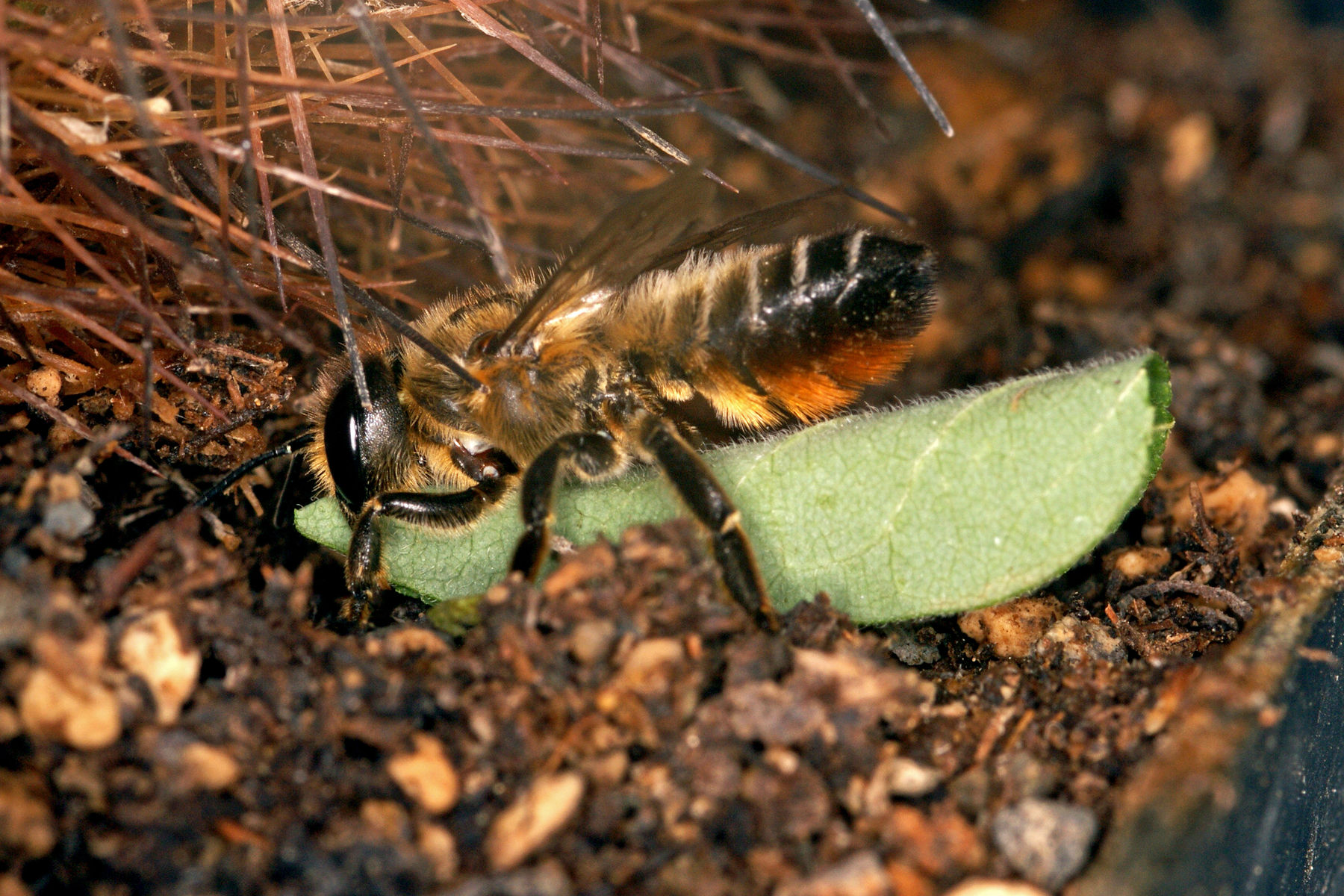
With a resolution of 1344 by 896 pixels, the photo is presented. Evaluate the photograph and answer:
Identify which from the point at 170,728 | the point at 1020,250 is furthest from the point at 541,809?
the point at 1020,250

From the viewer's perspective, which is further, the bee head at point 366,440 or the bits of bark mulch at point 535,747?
the bee head at point 366,440

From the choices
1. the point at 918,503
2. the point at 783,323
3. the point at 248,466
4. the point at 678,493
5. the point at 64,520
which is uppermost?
the point at 783,323

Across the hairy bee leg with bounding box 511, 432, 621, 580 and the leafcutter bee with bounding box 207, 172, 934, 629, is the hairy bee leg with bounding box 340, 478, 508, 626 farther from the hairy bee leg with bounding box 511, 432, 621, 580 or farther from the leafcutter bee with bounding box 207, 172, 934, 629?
the hairy bee leg with bounding box 511, 432, 621, 580

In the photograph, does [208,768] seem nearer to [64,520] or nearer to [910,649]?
[64,520]

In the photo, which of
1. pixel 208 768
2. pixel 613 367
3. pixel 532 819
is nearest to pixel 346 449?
pixel 613 367

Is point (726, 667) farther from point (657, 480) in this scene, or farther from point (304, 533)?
point (304, 533)

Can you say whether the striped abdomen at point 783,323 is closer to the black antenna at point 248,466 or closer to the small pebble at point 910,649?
the small pebble at point 910,649

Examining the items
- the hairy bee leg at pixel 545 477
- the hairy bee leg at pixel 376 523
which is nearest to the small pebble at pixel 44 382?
the hairy bee leg at pixel 376 523
